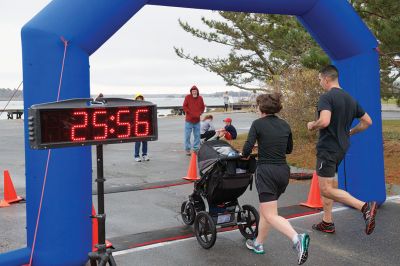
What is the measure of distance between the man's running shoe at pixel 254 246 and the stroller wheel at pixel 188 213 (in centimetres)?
101

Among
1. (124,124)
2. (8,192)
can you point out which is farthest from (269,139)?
(8,192)

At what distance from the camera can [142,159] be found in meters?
13.4

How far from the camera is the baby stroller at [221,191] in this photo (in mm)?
5516

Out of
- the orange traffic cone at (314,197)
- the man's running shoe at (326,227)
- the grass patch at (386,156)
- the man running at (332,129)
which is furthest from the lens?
the grass patch at (386,156)

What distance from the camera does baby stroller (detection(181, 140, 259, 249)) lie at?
→ 5516mm

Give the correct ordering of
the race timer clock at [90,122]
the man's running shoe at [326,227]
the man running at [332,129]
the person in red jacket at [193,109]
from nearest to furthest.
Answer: the race timer clock at [90,122] → the man running at [332,129] → the man's running shoe at [326,227] → the person in red jacket at [193,109]

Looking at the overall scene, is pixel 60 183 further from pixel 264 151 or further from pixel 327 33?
pixel 327 33

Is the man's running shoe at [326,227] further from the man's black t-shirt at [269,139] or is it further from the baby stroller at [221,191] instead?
the man's black t-shirt at [269,139]

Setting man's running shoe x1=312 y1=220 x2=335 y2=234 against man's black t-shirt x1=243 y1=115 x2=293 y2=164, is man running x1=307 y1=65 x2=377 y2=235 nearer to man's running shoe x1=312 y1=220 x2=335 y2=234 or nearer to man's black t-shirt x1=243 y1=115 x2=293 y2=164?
man's running shoe x1=312 y1=220 x2=335 y2=234

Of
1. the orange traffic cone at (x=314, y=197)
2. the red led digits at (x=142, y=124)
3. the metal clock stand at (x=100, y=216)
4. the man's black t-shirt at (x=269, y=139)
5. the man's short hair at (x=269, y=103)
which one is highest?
the man's short hair at (x=269, y=103)

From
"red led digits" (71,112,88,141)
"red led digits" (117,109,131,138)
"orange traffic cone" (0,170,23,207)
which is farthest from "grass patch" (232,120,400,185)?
"red led digits" (71,112,88,141)

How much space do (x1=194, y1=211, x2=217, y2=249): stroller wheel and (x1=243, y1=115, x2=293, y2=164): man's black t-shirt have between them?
0.96m

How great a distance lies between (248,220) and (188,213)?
927 mm

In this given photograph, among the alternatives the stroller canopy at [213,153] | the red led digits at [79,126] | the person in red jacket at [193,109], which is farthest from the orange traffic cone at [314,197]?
the person in red jacket at [193,109]
